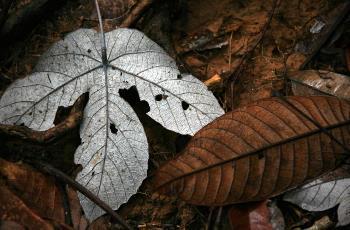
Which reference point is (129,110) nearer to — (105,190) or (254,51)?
(105,190)

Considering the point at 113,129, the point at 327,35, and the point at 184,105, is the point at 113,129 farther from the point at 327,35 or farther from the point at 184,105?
the point at 327,35

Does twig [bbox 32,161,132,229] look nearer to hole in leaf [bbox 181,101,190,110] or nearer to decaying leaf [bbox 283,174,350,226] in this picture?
hole in leaf [bbox 181,101,190,110]

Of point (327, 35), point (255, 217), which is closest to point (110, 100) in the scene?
point (255, 217)

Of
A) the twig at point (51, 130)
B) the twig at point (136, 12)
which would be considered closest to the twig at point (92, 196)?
the twig at point (51, 130)

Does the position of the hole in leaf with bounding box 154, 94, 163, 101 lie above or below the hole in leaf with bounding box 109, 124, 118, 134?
above

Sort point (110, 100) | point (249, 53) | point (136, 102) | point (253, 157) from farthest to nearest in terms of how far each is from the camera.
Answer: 1. point (249, 53)
2. point (136, 102)
3. point (110, 100)
4. point (253, 157)

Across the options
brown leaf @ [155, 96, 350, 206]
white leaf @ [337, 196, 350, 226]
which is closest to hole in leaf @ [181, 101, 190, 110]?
brown leaf @ [155, 96, 350, 206]

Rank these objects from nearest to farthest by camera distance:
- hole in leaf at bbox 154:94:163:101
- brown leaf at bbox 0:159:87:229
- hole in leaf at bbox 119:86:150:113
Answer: brown leaf at bbox 0:159:87:229 → hole in leaf at bbox 154:94:163:101 → hole in leaf at bbox 119:86:150:113
